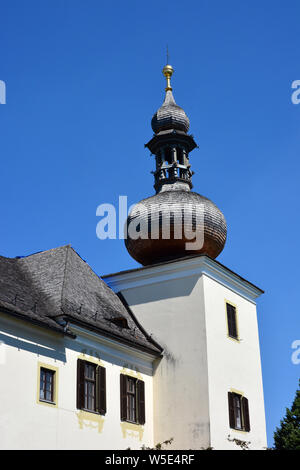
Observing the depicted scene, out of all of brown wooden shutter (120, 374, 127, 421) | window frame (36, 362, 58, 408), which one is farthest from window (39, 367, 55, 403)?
brown wooden shutter (120, 374, 127, 421)

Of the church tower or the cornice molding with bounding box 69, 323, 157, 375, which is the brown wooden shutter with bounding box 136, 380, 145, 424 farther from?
the church tower

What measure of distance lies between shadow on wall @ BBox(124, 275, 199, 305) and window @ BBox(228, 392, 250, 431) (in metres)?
3.72

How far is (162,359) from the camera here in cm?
2370

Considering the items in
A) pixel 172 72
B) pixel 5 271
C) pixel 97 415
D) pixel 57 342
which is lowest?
pixel 97 415

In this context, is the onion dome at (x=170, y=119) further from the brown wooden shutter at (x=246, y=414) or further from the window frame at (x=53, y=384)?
the window frame at (x=53, y=384)

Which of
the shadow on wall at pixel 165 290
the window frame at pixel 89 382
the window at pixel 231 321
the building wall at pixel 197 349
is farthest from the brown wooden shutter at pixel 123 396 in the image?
the window at pixel 231 321

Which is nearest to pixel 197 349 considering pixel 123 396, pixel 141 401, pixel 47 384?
pixel 141 401

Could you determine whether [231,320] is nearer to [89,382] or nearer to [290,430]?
[89,382]

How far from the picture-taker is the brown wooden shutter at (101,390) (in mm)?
20203

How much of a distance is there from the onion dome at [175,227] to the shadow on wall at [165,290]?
1319 millimetres
